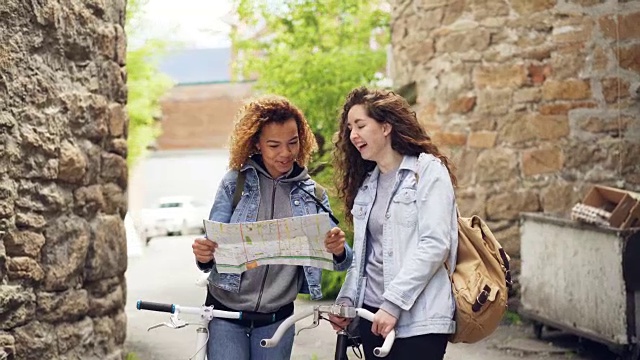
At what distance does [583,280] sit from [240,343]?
3614mm

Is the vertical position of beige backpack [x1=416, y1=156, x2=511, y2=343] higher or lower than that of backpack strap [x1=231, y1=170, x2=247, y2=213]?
lower

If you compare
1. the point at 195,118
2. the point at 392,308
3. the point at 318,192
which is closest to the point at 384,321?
the point at 392,308

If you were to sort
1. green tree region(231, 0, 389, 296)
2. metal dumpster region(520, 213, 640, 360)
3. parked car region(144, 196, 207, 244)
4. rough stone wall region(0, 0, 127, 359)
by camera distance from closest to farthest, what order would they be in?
rough stone wall region(0, 0, 127, 359) → metal dumpster region(520, 213, 640, 360) → green tree region(231, 0, 389, 296) → parked car region(144, 196, 207, 244)

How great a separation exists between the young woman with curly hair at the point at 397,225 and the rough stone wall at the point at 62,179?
1.30 metres

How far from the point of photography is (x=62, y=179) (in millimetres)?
4039

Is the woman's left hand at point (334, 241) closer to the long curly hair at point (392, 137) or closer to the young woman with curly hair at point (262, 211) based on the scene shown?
the young woman with curly hair at point (262, 211)

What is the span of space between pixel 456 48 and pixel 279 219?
5.04m

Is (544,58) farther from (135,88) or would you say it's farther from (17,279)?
(135,88)

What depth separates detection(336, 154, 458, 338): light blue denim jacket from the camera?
294 centimetres

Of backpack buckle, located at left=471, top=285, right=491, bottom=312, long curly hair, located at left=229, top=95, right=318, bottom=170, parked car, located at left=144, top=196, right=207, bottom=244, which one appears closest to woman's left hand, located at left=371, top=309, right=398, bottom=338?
backpack buckle, located at left=471, top=285, right=491, bottom=312

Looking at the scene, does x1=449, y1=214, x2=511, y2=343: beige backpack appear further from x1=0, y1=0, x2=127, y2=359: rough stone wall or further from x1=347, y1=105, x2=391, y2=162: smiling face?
x1=0, y1=0, x2=127, y2=359: rough stone wall

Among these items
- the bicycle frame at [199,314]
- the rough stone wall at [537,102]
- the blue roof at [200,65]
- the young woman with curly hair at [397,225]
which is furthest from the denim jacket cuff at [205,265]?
the blue roof at [200,65]

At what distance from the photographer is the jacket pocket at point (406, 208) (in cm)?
302

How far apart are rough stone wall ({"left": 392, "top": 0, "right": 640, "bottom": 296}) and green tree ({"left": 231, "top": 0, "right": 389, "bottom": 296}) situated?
3.95 meters
